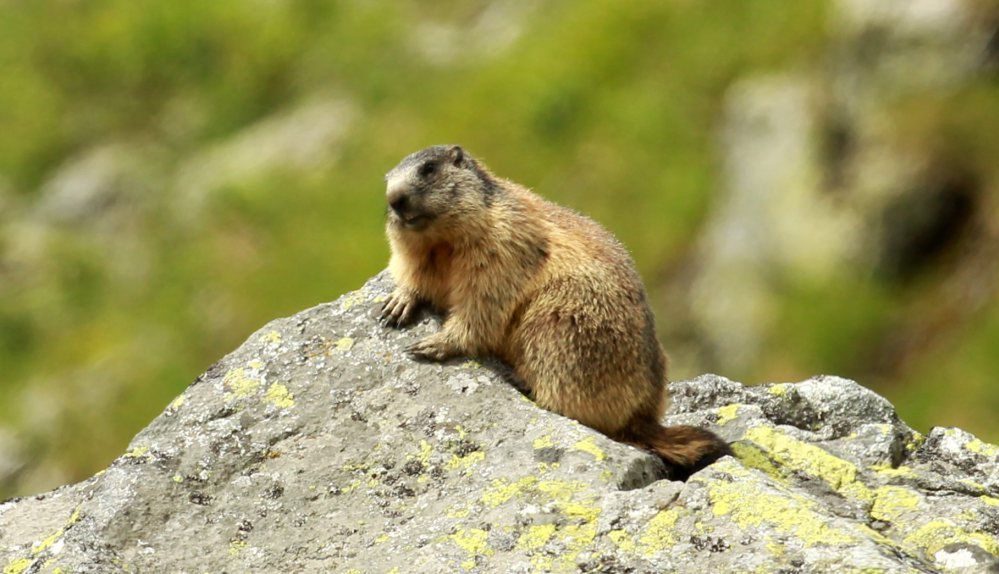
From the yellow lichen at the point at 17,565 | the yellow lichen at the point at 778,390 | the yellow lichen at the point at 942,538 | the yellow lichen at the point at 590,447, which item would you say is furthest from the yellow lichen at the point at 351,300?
the yellow lichen at the point at 942,538

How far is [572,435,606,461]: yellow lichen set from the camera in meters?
6.26

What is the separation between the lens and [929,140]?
45.8ft

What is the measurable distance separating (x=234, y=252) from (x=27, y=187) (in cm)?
491

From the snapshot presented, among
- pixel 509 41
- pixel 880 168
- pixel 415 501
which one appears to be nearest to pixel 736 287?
pixel 880 168

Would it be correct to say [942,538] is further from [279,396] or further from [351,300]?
[351,300]

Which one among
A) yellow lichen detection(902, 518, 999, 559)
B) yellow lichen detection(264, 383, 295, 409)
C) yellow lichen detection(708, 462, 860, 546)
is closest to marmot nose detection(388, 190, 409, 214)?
yellow lichen detection(264, 383, 295, 409)

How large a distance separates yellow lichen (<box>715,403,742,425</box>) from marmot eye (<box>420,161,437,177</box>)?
2.32 metres

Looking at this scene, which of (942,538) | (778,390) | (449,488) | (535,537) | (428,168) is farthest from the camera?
(778,390)

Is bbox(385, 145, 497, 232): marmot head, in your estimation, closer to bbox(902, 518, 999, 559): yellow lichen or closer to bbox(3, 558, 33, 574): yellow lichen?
bbox(3, 558, 33, 574): yellow lichen

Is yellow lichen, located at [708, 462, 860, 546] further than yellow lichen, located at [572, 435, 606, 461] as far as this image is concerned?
No

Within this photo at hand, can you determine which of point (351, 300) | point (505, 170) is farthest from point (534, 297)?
point (505, 170)

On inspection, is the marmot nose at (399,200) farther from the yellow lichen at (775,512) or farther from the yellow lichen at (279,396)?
the yellow lichen at (775,512)

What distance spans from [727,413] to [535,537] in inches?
98.8

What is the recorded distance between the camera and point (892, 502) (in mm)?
6617
